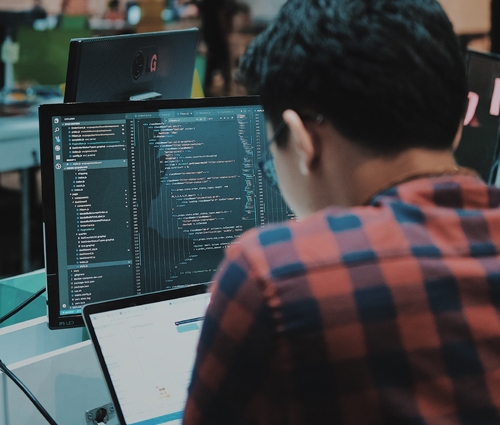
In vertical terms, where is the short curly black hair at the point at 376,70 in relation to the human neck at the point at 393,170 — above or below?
above

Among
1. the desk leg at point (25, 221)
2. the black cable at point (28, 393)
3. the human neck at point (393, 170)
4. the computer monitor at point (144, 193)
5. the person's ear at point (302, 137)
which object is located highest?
the person's ear at point (302, 137)

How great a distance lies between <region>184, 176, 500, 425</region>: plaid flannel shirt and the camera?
49 cm

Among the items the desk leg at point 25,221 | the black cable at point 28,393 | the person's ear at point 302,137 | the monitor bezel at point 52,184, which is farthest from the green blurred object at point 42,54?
the person's ear at point 302,137

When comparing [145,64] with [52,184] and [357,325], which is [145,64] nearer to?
[52,184]

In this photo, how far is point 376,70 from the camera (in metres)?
0.54

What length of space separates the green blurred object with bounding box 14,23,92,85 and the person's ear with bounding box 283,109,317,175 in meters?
3.68

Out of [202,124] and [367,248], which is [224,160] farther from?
[367,248]

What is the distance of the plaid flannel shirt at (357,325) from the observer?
1.62 ft

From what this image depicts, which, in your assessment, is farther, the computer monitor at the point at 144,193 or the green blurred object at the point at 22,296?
the green blurred object at the point at 22,296

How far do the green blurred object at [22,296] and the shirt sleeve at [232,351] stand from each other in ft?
2.32

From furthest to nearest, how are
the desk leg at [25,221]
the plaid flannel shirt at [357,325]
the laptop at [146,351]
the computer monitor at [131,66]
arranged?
the desk leg at [25,221], the computer monitor at [131,66], the laptop at [146,351], the plaid flannel shirt at [357,325]

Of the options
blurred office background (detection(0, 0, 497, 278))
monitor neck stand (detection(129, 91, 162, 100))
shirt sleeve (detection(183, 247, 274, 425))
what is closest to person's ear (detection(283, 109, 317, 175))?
shirt sleeve (detection(183, 247, 274, 425))

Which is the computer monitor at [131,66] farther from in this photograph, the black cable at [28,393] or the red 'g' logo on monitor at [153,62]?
the black cable at [28,393]

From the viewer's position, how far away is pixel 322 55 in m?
0.55
